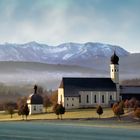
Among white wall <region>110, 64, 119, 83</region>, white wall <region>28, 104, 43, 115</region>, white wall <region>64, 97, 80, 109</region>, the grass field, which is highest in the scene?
white wall <region>110, 64, 119, 83</region>

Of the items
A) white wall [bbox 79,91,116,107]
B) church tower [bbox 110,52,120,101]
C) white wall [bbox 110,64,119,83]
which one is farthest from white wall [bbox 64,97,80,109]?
white wall [bbox 110,64,119,83]

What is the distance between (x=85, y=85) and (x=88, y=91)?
1.72m

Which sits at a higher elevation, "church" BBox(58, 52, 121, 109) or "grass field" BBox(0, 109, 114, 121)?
"church" BBox(58, 52, 121, 109)

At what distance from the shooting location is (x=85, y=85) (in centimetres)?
16275

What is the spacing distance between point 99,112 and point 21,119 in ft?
63.5

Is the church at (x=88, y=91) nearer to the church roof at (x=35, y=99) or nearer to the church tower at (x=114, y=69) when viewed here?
the church tower at (x=114, y=69)

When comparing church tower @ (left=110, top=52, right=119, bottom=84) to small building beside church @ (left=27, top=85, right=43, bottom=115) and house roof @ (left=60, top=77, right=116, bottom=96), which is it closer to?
house roof @ (left=60, top=77, right=116, bottom=96)

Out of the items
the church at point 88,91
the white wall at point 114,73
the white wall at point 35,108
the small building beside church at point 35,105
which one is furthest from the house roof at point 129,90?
the white wall at point 35,108

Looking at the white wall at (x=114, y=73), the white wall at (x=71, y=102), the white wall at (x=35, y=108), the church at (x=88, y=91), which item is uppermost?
the white wall at (x=114, y=73)

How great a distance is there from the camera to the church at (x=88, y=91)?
15912 cm

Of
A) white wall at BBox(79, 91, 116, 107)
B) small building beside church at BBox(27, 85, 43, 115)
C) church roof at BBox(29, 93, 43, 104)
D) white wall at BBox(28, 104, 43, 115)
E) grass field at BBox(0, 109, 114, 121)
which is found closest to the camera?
grass field at BBox(0, 109, 114, 121)

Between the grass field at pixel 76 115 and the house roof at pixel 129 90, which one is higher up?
the house roof at pixel 129 90

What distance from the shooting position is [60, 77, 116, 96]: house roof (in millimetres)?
159250

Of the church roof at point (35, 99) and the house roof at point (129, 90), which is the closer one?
the church roof at point (35, 99)
